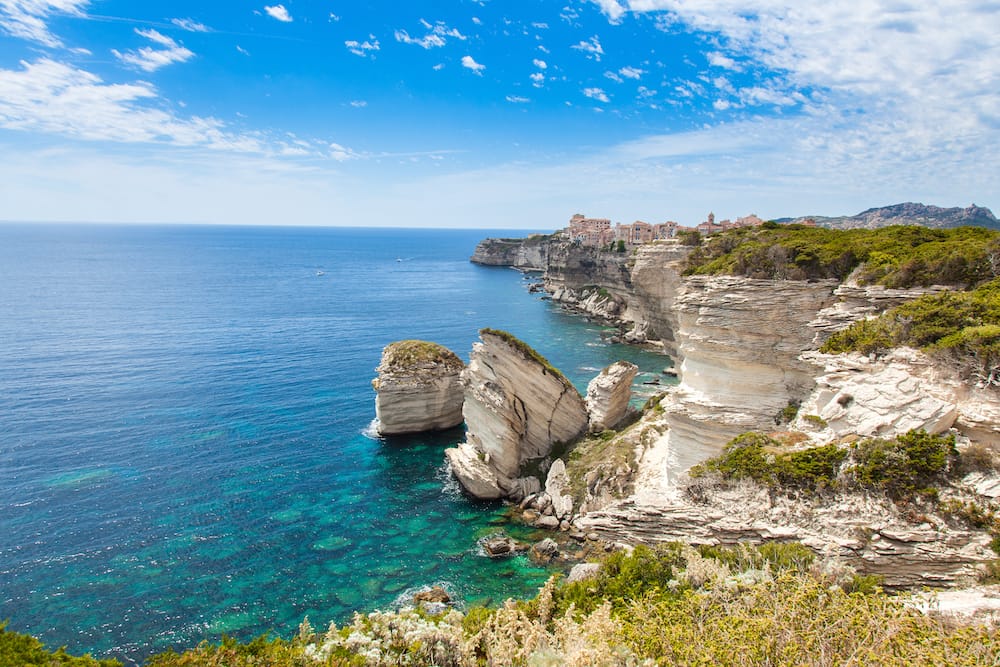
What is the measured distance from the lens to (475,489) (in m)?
34.0

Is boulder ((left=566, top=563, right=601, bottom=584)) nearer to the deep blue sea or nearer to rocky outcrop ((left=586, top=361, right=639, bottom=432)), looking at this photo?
the deep blue sea

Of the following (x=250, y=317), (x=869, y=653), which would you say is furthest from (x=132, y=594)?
(x=250, y=317)

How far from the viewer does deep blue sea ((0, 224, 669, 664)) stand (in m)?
24.2

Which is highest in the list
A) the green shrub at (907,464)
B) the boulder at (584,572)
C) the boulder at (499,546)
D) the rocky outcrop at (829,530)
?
the green shrub at (907,464)

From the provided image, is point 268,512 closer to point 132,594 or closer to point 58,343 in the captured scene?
point 132,594

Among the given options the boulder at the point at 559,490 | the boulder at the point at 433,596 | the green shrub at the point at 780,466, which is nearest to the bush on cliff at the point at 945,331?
the green shrub at the point at 780,466

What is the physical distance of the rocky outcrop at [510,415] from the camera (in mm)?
34656

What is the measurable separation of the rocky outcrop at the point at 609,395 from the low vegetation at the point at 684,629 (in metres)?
16.7

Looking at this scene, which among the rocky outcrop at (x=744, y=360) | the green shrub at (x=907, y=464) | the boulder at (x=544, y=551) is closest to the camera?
the green shrub at (x=907, y=464)

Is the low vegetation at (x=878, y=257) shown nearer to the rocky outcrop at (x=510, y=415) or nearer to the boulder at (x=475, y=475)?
the rocky outcrop at (x=510, y=415)

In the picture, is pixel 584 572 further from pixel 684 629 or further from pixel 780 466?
pixel 684 629

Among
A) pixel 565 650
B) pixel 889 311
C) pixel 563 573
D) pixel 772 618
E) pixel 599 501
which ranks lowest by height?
pixel 563 573

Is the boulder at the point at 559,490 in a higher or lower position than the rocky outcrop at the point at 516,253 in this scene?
lower

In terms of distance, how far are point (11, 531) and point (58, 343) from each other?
41748 millimetres
